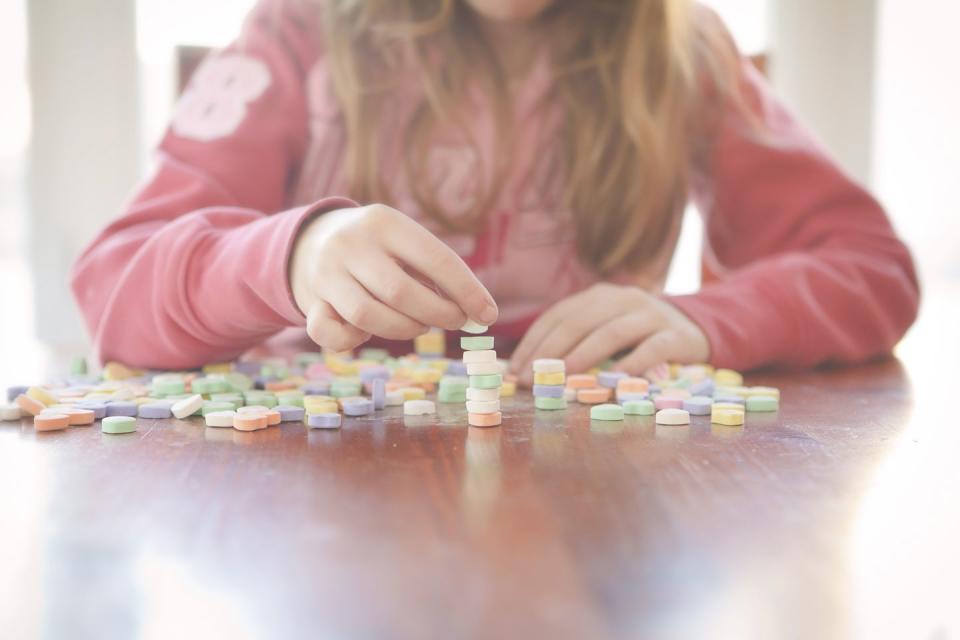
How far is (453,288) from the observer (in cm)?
71

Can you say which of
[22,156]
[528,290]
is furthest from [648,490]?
[22,156]

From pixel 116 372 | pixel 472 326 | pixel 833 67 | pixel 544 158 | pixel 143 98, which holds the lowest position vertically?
pixel 116 372

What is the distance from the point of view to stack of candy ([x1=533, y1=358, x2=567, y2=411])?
31.9 inches

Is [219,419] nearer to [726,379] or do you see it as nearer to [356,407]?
[356,407]

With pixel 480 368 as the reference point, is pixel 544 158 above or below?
above

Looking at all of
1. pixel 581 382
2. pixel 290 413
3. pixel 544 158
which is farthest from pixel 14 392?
pixel 544 158

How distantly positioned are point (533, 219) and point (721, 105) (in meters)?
0.34

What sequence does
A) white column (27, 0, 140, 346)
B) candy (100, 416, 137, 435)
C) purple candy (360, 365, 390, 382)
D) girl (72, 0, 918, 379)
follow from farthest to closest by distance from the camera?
white column (27, 0, 140, 346) < girl (72, 0, 918, 379) < purple candy (360, 365, 390, 382) < candy (100, 416, 137, 435)

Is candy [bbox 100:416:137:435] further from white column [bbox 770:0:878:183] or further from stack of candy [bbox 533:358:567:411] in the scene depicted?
white column [bbox 770:0:878:183]

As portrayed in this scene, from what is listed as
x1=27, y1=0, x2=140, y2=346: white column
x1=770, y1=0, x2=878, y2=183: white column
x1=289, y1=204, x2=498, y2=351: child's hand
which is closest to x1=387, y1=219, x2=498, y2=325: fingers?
x1=289, y1=204, x2=498, y2=351: child's hand

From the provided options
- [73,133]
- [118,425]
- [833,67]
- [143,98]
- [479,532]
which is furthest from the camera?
[833,67]

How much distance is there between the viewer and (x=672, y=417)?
29.3 inches

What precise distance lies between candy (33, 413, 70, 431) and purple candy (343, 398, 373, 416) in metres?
0.22

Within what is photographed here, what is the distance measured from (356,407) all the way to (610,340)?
325 mm
